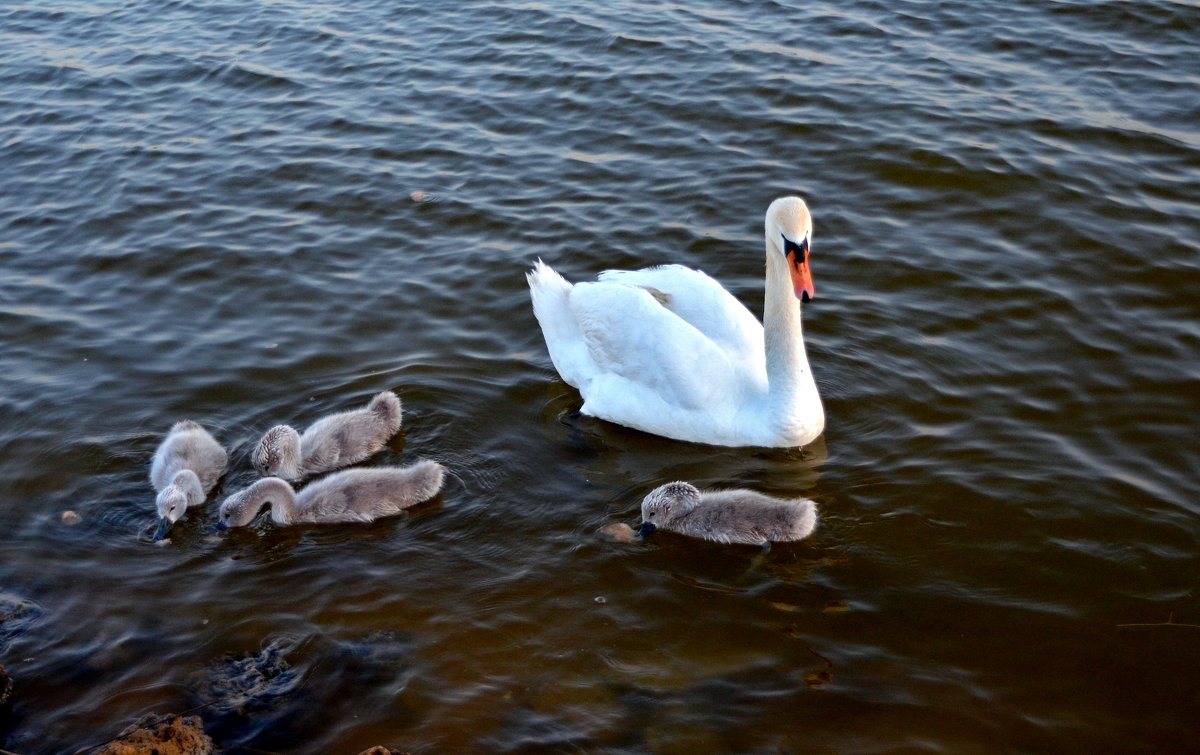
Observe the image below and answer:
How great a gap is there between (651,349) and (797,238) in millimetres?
1379

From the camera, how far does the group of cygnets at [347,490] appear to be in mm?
6742

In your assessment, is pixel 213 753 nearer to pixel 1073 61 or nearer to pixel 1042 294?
pixel 1042 294

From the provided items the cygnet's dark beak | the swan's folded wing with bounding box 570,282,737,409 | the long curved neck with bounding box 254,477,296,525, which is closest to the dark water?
the cygnet's dark beak

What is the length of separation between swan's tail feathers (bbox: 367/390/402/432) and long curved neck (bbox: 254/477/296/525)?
36.8 inches

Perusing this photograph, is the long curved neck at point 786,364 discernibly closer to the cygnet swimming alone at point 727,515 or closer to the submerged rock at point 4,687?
the cygnet swimming alone at point 727,515

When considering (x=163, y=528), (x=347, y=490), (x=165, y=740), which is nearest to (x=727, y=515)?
(x=347, y=490)

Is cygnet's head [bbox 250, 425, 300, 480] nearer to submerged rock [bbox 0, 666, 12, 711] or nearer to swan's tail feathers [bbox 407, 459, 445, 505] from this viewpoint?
swan's tail feathers [bbox 407, 459, 445, 505]

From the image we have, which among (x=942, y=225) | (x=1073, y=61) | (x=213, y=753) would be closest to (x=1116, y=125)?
(x=1073, y=61)

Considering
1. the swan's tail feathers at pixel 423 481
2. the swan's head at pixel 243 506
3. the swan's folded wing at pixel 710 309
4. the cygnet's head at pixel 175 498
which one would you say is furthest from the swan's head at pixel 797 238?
the cygnet's head at pixel 175 498

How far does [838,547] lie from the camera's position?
674cm

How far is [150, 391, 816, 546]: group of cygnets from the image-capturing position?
6.74m

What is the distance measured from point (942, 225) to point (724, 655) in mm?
5571

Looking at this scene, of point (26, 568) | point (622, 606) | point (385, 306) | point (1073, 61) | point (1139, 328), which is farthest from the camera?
point (1073, 61)

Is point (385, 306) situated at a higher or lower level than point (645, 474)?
higher
